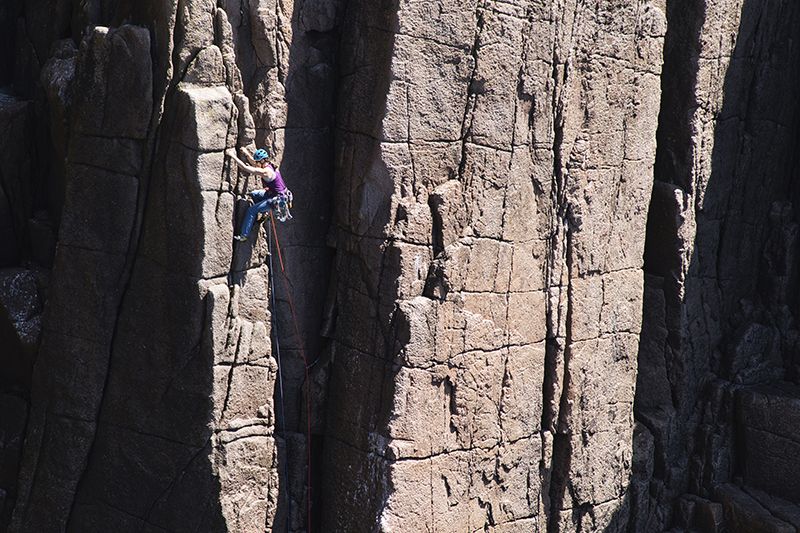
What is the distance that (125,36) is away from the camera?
905 centimetres

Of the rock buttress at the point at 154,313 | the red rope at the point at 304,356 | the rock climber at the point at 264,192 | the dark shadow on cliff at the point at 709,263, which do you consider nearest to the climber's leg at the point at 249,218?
the rock climber at the point at 264,192

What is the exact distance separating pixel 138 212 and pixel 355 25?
7.24 feet

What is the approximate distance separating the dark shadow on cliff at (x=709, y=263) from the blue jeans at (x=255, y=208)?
416cm

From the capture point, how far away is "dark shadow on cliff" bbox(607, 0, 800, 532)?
38.1 ft

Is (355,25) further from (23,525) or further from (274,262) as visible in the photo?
(23,525)

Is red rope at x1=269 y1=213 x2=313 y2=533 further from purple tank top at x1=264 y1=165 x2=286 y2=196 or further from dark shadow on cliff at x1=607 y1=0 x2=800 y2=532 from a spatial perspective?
dark shadow on cliff at x1=607 y1=0 x2=800 y2=532

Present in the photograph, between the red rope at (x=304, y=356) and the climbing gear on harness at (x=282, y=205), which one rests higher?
the climbing gear on harness at (x=282, y=205)

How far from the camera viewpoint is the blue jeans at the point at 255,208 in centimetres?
932

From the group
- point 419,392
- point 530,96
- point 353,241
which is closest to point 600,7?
point 530,96

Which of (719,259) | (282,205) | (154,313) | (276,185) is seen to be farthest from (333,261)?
(719,259)

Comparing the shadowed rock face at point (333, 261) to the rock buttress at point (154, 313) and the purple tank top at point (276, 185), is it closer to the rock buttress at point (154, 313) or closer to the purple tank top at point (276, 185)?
the rock buttress at point (154, 313)

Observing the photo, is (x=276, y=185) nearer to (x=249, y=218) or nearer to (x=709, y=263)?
(x=249, y=218)

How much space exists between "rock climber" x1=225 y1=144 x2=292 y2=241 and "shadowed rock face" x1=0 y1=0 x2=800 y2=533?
93 mm

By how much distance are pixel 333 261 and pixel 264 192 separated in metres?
1.09
